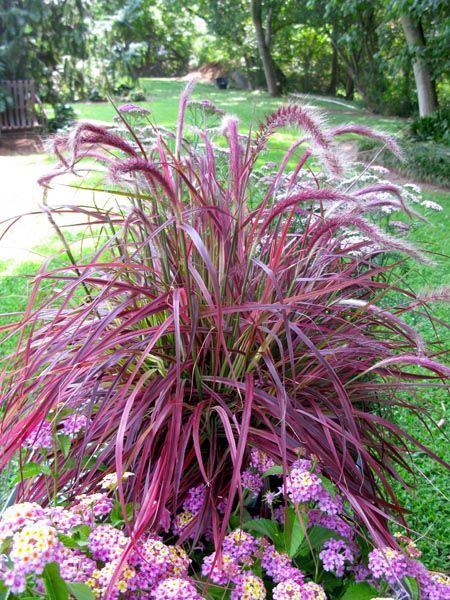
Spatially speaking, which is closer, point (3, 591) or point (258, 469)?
point (3, 591)

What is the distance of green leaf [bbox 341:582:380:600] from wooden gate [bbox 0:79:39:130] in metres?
11.2

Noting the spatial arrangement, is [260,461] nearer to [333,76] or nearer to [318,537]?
[318,537]

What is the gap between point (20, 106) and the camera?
10.9m

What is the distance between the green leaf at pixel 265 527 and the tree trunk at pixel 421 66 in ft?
36.3

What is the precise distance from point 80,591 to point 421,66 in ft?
40.5

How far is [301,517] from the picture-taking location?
1.14 m

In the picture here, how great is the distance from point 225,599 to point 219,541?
12cm

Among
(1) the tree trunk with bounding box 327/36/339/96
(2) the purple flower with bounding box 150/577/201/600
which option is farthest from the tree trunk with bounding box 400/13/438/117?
(1) the tree trunk with bounding box 327/36/339/96

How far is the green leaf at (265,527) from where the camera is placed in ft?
3.97

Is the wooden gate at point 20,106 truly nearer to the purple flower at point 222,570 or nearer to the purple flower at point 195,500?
the purple flower at point 195,500

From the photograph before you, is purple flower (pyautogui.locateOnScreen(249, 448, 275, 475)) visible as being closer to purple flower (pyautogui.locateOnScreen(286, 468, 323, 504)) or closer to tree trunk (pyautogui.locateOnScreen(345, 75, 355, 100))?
purple flower (pyautogui.locateOnScreen(286, 468, 323, 504))

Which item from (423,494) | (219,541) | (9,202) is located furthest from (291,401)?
(9,202)

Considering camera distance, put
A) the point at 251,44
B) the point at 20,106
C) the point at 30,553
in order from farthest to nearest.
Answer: the point at 251,44
the point at 20,106
the point at 30,553

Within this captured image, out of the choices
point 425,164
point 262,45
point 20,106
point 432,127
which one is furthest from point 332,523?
point 262,45
